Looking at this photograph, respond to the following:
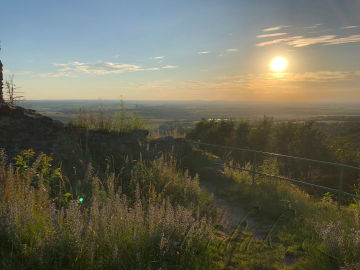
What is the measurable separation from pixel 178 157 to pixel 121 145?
2.09 meters

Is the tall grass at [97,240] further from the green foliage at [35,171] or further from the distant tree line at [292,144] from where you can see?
the distant tree line at [292,144]

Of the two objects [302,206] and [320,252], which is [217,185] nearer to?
[302,206]

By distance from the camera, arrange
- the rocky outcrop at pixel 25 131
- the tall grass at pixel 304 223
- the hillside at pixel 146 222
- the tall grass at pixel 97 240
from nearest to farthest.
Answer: the tall grass at pixel 97 240 → the hillside at pixel 146 222 → the tall grass at pixel 304 223 → the rocky outcrop at pixel 25 131

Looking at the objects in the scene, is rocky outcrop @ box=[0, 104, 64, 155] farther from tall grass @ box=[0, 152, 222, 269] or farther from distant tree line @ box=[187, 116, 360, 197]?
distant tree line @ box=[187, 116, 360, 197]

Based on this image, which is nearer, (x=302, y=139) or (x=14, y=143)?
(x=14, y=143)

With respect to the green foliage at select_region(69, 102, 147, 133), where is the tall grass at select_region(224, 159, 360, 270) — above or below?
below

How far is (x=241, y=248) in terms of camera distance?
4.30 meters

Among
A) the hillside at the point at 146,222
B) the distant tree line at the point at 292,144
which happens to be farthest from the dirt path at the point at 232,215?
the distant tree line at the point at 292,144

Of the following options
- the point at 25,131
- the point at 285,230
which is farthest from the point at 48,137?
the point at 285,230

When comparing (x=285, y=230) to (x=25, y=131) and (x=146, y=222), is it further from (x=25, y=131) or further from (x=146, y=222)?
(x=25, y=131)

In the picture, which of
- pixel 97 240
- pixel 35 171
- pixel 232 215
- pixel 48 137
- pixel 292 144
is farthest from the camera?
pixel 292 144

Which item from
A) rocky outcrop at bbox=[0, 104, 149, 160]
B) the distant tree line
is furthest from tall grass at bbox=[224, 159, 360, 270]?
the distant tree line

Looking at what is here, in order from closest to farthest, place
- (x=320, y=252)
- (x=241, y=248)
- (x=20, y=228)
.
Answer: (x=20, y=228) → (x=320, y=252) → (x=241, y=248)

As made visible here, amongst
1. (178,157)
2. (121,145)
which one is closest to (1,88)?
(121,145)
